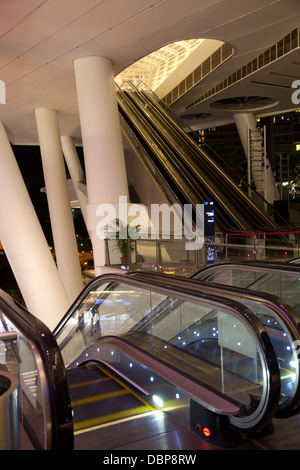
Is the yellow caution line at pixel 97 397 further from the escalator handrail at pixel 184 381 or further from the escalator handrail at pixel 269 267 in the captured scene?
the escalator handrail at pixel 269 267

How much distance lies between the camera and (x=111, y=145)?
1240cm

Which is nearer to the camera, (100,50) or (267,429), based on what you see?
(267,429)

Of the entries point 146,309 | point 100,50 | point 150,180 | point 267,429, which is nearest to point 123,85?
point 150,180

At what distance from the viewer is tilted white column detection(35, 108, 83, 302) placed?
17.5 m

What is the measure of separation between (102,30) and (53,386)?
31.9 feet

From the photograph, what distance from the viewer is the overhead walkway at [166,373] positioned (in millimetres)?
2352

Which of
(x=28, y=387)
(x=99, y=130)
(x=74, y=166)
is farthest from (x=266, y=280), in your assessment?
(x=74, y=166)

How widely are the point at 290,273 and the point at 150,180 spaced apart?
16.4 meters

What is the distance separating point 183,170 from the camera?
20562 mm

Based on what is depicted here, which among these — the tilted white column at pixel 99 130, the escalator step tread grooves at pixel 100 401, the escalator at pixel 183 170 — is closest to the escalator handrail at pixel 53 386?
the escalator step tread grooves at pixel 100 401

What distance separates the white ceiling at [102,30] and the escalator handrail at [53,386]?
8215 millimetres

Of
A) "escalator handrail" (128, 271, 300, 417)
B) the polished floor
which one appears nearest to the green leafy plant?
"escalator handrail" (128, 271, 300, 417)
